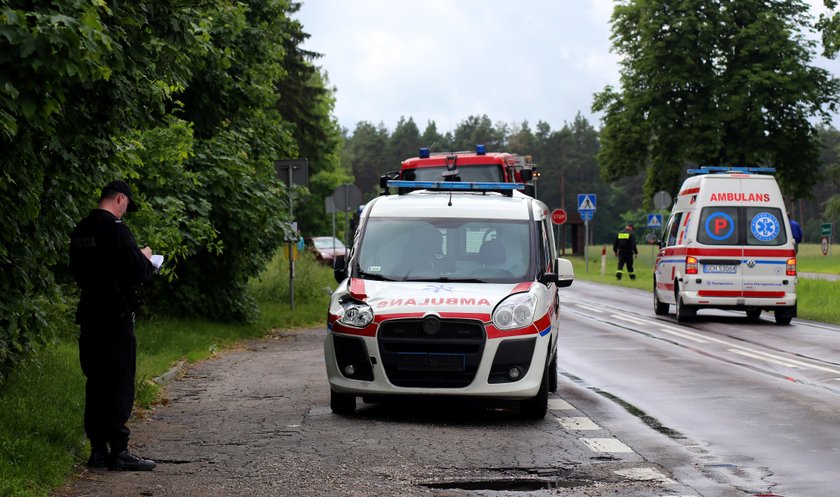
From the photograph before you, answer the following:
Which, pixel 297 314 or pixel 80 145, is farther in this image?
pixel 297 314

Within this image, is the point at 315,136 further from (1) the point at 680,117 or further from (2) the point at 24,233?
(2) the point at 24,233

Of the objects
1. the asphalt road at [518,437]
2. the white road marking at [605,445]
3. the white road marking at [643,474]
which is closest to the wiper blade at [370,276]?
the asphalt road at [518,437]

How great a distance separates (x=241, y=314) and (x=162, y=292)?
1.60 m

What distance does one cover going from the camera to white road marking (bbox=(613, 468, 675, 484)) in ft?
25.8

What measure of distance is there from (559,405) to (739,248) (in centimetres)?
1209

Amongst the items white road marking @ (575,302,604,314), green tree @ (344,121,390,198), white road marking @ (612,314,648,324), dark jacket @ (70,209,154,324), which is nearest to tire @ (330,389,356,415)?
dark jacket @ (70,209,154,324)

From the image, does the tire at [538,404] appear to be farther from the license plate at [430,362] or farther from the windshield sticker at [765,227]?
the windshield sticker at [765,227]

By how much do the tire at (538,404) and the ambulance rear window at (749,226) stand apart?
13.1 meters

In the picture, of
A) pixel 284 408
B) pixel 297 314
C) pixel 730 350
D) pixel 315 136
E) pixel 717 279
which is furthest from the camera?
pixel 315 136

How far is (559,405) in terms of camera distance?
11.8m

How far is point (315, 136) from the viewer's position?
72.8 meters

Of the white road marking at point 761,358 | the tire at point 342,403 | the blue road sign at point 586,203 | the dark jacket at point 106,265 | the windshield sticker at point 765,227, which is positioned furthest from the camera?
the blue road sign at point 586,203

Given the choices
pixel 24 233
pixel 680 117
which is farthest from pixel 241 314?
pixel 680 117

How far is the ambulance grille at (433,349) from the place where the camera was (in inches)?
413
